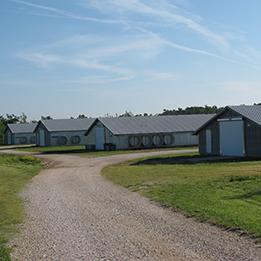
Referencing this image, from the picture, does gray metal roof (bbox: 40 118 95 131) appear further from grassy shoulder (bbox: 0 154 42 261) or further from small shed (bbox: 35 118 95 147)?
grassy shoulder (bbox: 0 154 42 261)

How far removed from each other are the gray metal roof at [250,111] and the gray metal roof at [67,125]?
40125mm

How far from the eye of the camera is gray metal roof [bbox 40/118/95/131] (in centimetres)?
8019

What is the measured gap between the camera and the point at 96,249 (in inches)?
379

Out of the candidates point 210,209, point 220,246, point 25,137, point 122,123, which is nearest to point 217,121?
point 122,123

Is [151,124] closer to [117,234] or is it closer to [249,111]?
[249,111]

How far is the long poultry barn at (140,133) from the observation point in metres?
59.8

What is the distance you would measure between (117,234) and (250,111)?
31.3 m

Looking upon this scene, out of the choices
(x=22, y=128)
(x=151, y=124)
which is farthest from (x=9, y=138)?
(x=151, y=124)

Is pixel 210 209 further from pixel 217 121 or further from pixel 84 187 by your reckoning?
pixel 217 121

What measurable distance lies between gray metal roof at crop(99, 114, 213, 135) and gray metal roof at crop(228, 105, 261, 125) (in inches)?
784

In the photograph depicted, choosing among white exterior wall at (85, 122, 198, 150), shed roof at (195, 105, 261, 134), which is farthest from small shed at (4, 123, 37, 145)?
shed roof at (195, 105, 261, 134)

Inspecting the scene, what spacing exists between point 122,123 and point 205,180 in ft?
135

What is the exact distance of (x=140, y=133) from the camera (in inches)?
2378

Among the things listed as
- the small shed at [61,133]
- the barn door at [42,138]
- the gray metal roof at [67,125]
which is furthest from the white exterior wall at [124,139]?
the barn door at [42,138]
